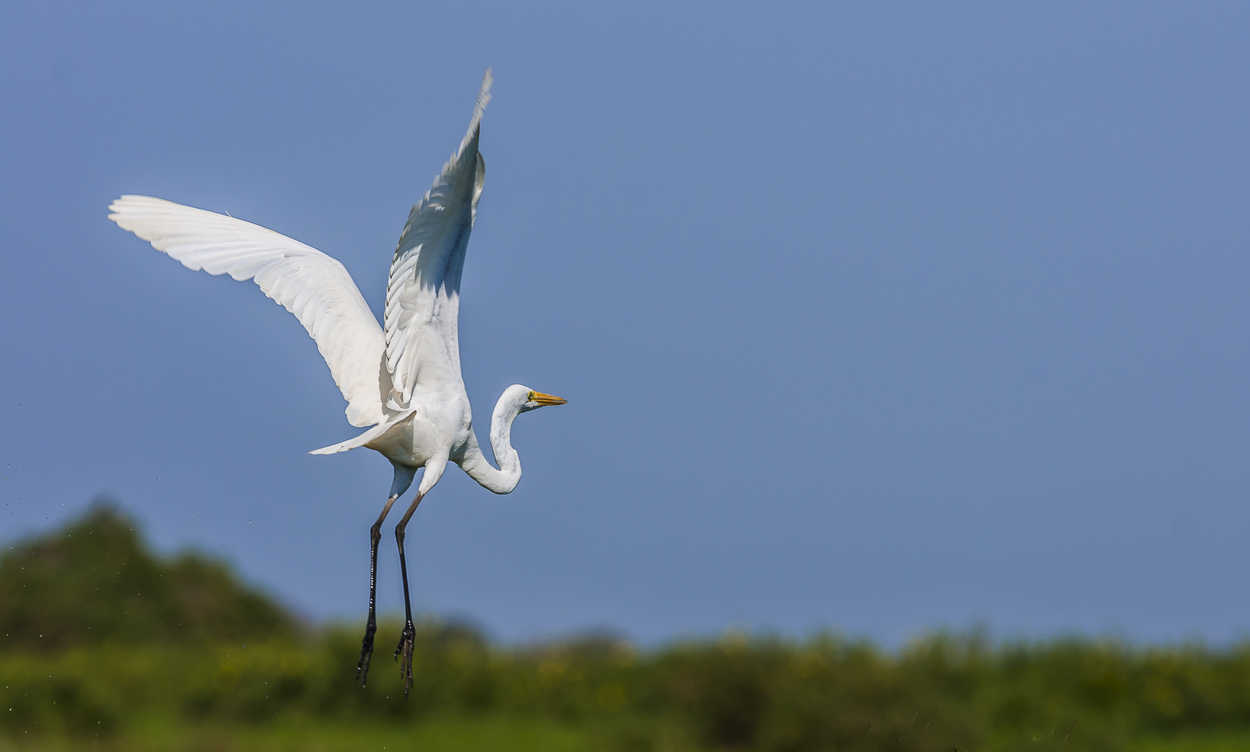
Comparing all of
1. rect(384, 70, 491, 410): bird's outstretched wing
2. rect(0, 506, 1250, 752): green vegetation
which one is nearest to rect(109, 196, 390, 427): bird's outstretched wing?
rect(384, 70, 491, 410): bird's outstretched wing

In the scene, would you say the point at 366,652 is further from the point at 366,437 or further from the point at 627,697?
the point at 627,697

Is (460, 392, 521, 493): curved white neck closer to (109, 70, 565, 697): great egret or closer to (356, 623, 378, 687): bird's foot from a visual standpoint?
(109, 70, 565, 697): great egret

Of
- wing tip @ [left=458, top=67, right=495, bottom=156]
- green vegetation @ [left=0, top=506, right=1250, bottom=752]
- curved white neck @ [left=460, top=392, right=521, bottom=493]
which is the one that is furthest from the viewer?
green vegetation @ [left=0, top=506, right=1250, bottom=752]

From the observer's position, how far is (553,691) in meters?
A: 18.0

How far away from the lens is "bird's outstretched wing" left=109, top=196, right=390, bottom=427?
564 centimetres

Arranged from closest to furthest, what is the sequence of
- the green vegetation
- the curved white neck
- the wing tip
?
the wing tip, the curved white neck, the green vegetation

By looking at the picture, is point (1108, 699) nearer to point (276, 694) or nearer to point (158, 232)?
point (276, 694)

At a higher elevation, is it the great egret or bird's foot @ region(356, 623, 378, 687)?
the great egret

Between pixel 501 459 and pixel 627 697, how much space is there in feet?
37.8

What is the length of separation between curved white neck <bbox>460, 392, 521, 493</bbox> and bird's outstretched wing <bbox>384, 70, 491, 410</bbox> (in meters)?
0.60

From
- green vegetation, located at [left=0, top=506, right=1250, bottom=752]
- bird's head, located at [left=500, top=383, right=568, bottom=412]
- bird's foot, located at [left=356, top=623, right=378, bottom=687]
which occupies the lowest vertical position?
bird's foot, located at [left=356, top=623, right=378, bottom=687]

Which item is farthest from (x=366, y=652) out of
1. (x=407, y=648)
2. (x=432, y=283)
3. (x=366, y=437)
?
(x=432, y=283)

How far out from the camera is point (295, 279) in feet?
19.0

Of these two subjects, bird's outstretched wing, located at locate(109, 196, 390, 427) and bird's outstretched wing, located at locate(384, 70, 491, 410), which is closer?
bird's outstretched wing, located at locate(384, 70, 491, 410)
